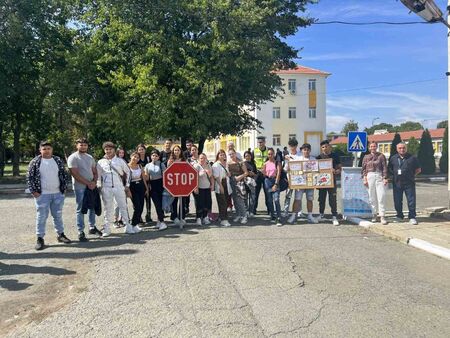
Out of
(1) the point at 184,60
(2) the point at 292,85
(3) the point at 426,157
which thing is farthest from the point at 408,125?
(1) the point at 184,60

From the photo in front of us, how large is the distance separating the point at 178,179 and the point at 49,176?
9.30ft

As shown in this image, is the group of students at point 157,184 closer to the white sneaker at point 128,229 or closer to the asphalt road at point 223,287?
the white sneaker at point 128,229

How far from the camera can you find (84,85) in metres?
25.2

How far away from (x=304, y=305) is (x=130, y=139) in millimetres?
21834

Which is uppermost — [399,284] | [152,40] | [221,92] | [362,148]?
[152,40]

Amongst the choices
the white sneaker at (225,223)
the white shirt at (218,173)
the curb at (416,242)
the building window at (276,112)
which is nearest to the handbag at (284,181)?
the white shirt at (218,173)

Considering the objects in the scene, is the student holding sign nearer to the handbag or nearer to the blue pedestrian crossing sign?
the handbag

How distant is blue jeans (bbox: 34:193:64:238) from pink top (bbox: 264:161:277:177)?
487 cm

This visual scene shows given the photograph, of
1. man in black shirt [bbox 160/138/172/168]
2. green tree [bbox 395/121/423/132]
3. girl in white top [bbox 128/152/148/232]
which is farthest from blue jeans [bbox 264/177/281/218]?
green tree [bbox 395/121/423/132]

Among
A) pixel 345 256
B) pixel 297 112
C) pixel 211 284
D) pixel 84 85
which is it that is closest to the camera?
pixel 211 284

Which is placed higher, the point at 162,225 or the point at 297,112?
the point at 297,112

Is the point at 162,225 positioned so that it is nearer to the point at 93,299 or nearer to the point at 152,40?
the point at 93,299

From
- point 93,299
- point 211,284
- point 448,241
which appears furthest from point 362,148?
point 93,299

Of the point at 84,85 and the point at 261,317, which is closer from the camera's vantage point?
the point at 261,317
